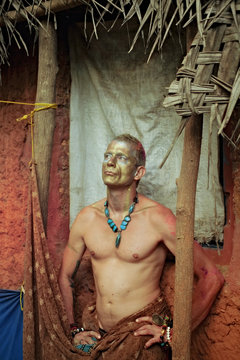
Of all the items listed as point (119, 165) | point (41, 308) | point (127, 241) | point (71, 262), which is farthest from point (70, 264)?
point (119, 165)

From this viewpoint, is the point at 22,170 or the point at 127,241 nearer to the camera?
the point at 127,241

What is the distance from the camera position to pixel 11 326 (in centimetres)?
330

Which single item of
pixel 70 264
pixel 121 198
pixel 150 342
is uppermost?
pixel 121 198

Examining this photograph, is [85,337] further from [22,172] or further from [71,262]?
[22,172]

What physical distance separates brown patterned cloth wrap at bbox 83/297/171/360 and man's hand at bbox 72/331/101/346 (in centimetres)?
17

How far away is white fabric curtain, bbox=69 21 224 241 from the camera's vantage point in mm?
3439

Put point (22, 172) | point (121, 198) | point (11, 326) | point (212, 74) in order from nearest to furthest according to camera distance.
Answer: point (212, 74) → point (121, 198) → point (11, 326) → point (22, 172)

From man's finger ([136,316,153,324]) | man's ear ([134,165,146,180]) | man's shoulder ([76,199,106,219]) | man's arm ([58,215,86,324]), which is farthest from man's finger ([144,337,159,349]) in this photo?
man's ear ([134,165,146,180])

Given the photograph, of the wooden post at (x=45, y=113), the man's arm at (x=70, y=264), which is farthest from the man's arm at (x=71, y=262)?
the wooden post at (x=45, y=113)

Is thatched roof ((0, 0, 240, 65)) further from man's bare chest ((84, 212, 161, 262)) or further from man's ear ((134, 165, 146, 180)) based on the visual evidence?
man's bare chest ((84, 212, 161, 262))

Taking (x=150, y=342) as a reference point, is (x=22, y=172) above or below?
above

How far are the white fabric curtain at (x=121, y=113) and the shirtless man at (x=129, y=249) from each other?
0.95ft

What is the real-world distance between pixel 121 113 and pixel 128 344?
5.55 feet

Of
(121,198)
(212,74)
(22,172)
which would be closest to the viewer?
(212,74)
